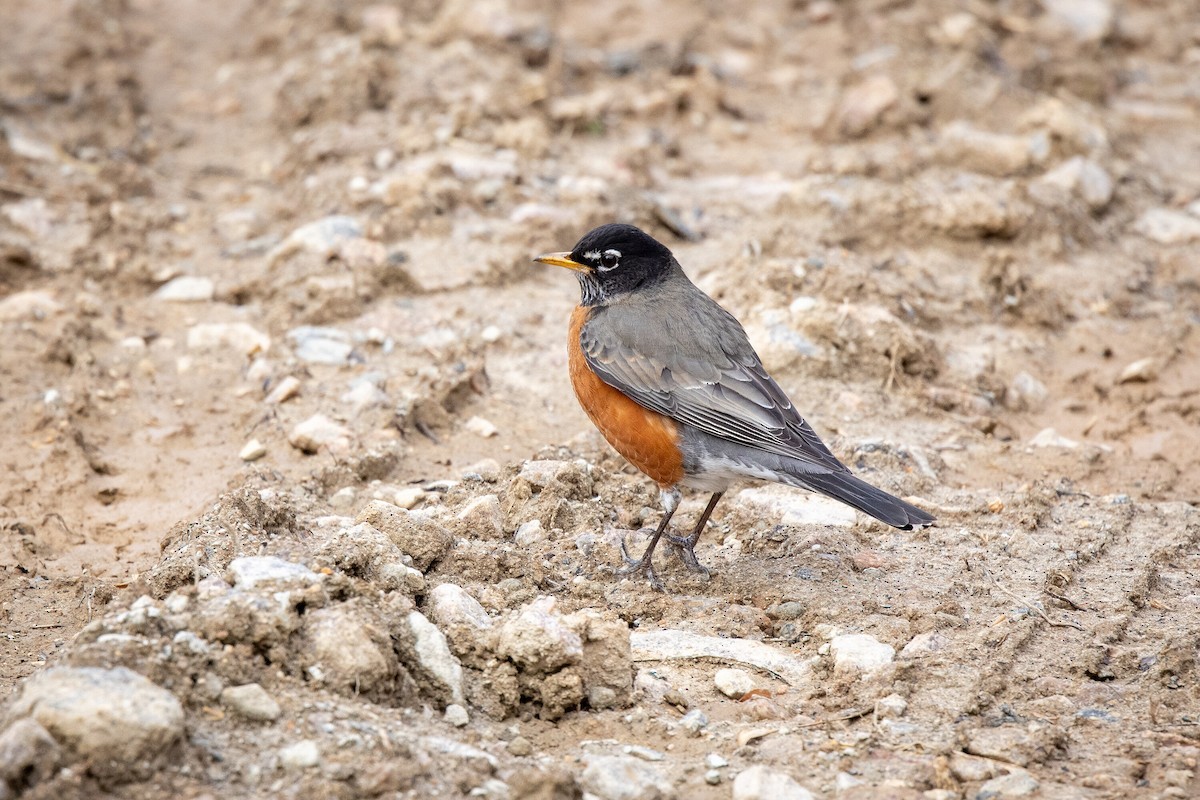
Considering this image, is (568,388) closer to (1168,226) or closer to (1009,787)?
(1009,787)

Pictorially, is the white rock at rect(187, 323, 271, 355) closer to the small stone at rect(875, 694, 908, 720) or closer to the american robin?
the american robin

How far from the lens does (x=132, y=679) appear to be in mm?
3521

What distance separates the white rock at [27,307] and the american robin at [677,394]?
3348 millimetres

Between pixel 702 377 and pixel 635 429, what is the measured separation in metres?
0.43

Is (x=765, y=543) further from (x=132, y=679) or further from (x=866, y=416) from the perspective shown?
(x=132, y=679)

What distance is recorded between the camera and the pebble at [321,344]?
7398mm

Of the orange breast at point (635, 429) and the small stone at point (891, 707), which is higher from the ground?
the orange breast at point (635, 429)

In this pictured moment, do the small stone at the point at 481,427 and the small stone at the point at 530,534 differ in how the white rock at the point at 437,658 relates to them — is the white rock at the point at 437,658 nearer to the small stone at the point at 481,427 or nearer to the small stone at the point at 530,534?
the small stone at the point at 530,534

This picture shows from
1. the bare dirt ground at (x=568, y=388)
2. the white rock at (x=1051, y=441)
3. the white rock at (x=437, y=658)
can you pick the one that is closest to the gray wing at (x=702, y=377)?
the bare dirt ground at (x=568, y=388)

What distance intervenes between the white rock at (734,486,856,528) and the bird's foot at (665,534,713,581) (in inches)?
19.4

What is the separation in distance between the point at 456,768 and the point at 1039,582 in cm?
278

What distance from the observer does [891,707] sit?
4375 mm

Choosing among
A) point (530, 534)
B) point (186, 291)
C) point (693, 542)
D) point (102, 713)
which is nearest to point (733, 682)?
point (693, 542)

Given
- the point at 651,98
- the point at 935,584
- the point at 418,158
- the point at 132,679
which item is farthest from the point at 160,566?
the point at 651,98
